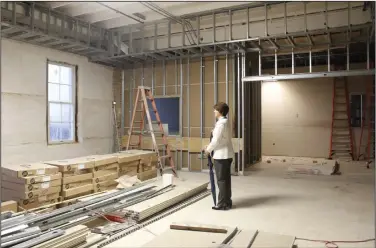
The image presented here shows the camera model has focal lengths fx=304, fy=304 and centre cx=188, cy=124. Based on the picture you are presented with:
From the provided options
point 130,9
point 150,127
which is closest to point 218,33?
point 130,9

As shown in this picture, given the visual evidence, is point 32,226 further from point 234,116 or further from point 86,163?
point 234,116

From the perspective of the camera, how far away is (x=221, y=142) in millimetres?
4172

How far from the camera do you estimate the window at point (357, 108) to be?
31.6 ft

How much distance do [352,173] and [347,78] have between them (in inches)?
155

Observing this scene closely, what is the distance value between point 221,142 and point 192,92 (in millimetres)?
3631

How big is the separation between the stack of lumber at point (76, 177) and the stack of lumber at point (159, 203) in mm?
1212

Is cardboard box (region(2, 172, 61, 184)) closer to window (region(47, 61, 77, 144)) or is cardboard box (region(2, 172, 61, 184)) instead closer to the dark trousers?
the dark trousers

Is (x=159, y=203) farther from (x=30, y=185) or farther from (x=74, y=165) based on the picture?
(x=30, y=185)

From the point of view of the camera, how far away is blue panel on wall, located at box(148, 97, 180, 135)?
7863 millimetres

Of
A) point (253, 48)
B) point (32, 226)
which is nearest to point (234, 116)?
point (253, 48)

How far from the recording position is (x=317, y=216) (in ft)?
12.9

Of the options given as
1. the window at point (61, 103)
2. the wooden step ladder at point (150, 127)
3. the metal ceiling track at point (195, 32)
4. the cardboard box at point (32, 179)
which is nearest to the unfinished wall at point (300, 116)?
the metal ceiling track at point (195, 32)

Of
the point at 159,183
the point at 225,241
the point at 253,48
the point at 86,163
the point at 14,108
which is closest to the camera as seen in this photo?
the point at 225,241

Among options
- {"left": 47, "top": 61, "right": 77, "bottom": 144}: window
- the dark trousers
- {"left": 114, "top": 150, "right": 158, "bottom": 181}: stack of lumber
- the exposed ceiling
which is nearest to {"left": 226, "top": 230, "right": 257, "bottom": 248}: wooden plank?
the dark trousers
